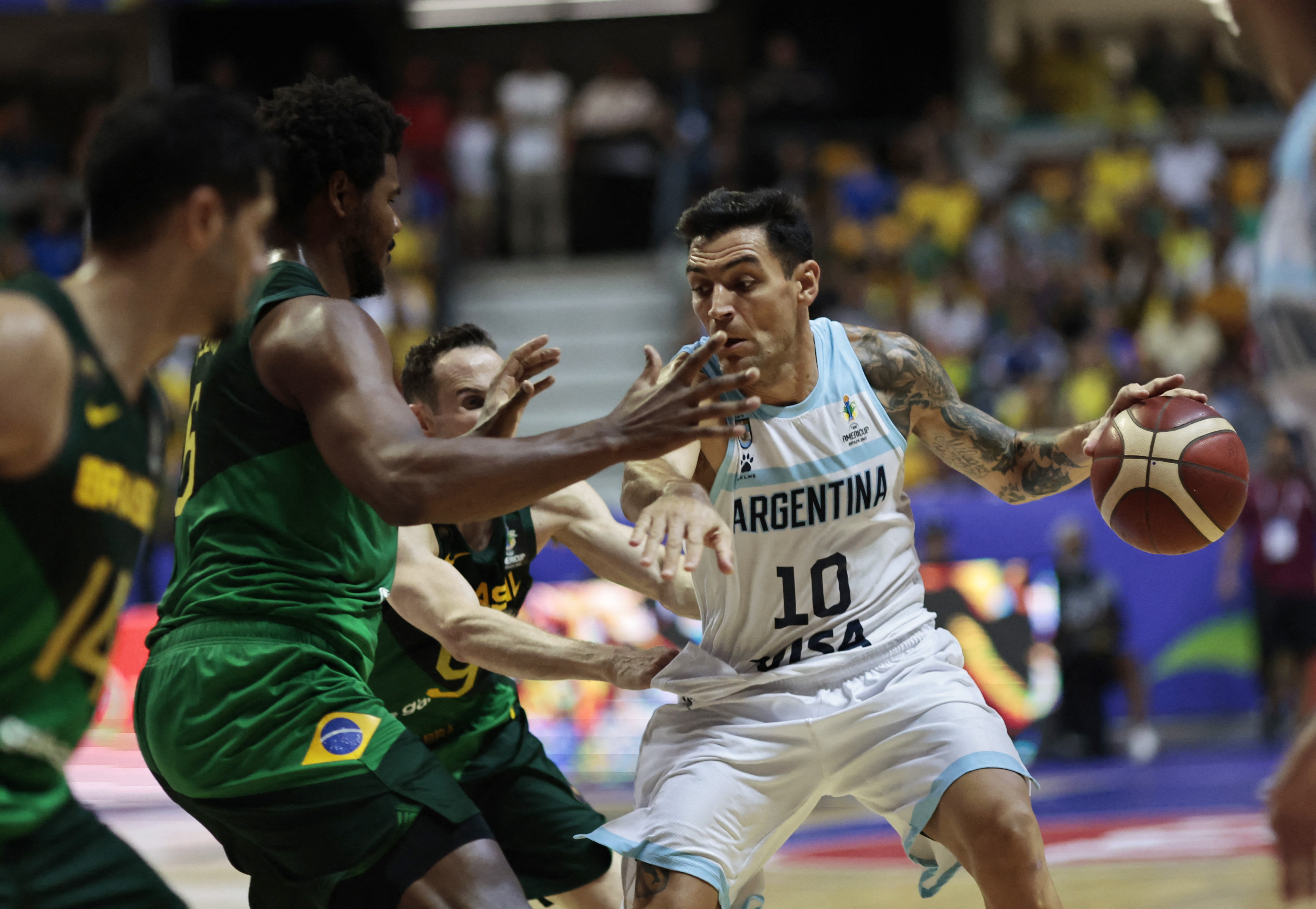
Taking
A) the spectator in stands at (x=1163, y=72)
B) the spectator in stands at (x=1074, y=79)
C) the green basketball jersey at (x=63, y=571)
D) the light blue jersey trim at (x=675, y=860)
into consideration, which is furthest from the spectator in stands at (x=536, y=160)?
the green basketball jersey at (x=63, y=571)

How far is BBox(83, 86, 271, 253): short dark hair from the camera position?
264 cm

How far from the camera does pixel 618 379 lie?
15.6 m

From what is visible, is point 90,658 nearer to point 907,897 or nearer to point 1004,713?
point 907,897

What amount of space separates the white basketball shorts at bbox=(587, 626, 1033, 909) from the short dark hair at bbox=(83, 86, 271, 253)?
2.02 metres

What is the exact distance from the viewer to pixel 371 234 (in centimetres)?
354

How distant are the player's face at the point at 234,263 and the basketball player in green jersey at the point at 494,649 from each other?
1416mm

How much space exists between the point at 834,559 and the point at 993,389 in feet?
30.4

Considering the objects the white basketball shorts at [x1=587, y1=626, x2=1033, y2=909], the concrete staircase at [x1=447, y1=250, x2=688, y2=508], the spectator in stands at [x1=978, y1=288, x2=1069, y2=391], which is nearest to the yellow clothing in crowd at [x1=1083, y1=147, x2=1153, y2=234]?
the spectator in stands at [x1=978, y1=288, x2=1069, y2=391]

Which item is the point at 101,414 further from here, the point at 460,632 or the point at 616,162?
the point at 616,162

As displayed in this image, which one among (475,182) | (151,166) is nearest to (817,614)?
(151,166)

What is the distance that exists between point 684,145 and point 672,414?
13811 millimetres

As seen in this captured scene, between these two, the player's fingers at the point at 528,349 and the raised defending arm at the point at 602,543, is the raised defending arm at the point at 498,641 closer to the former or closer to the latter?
the raised defending arm at the point at 602,543

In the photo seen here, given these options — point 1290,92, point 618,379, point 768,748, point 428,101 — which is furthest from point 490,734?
point 428,101

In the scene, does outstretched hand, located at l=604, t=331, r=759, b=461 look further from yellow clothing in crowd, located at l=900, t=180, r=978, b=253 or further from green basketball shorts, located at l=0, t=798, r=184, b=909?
yellow clothing in crowd, located at l=900, t=180, r=978, b=253
